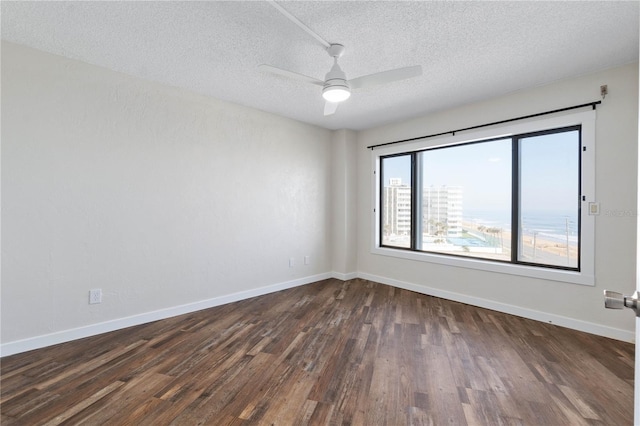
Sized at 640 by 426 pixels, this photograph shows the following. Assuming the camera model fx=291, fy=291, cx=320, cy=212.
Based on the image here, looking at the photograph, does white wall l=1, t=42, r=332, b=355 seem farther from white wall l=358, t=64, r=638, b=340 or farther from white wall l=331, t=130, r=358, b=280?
white wall l=358, t=64, r=638, b=340

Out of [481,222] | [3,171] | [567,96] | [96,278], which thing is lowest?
[96,278]

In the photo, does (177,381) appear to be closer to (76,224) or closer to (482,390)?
(76,224)

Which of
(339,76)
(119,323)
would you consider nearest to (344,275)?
(119,323)

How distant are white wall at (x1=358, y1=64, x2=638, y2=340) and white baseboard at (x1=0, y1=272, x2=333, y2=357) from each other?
2509 millimetres

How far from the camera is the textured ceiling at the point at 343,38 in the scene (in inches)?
73.3

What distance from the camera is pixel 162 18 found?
6.43 feet

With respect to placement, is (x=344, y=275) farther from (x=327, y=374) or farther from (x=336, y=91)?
(x=336, y=91)

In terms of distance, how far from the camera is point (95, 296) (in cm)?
263

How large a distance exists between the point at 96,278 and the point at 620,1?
4383 mm

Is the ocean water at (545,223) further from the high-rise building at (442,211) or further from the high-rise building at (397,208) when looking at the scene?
the high-rise building at (397,208)

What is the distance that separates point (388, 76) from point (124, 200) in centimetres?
261

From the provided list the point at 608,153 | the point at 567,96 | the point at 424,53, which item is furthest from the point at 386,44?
the point at 608,153

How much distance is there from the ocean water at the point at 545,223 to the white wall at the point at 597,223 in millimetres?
268

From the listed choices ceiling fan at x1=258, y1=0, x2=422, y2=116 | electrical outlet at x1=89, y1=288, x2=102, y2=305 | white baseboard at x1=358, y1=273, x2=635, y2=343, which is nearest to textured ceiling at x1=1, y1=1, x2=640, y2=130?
ceiling fan at x1=258, y1=0, x2=422, y2=116
